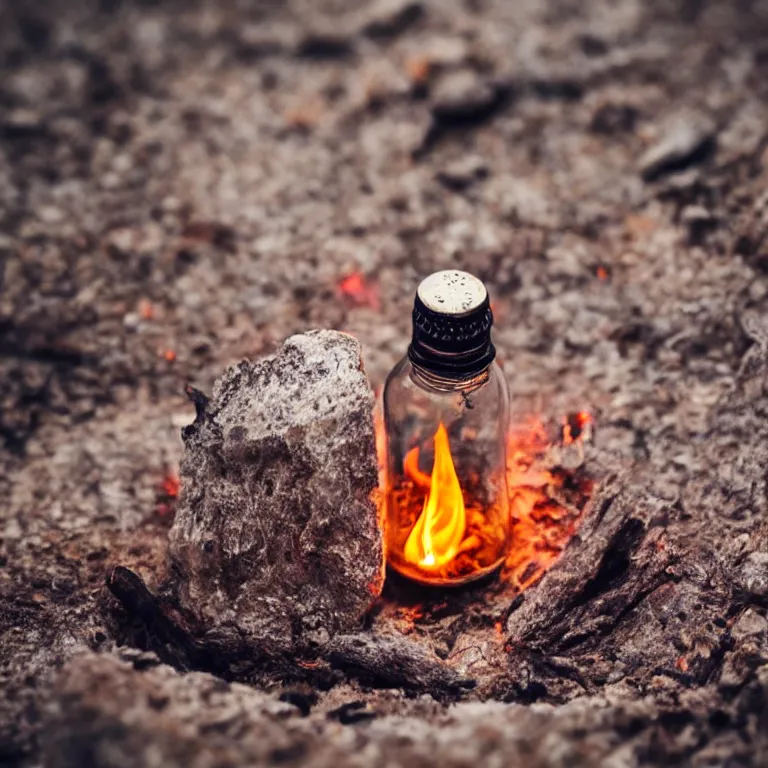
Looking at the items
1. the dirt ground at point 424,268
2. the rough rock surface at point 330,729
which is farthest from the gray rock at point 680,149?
the rough rock surface at point 330,729

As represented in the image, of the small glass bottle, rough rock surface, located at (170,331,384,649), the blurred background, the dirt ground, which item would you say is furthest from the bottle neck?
the blurred background

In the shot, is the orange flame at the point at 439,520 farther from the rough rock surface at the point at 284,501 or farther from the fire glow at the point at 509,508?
the rough rock surface at the point at 284,501

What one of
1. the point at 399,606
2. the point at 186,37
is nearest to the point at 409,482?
the point at 399,606

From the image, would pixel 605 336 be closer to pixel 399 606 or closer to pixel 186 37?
pixel 399 606

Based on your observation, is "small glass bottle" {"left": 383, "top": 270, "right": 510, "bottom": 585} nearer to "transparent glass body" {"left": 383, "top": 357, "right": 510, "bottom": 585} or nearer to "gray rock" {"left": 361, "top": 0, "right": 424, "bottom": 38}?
"transparent glass body" {"left": 383, "top": 357, "right": 510, "bottom": 585}

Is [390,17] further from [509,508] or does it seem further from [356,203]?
[509,508]
